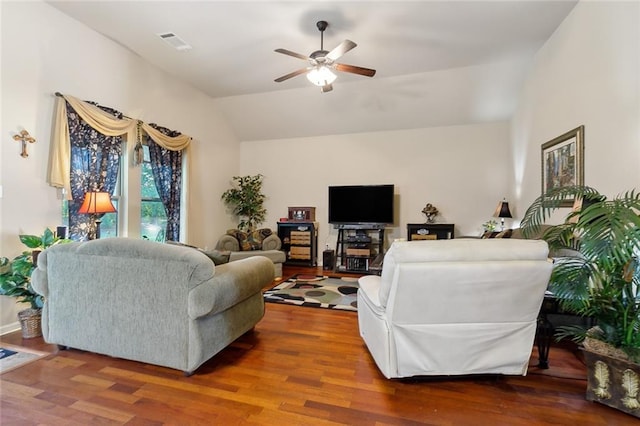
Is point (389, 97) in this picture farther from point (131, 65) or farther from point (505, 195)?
point (131, 65)

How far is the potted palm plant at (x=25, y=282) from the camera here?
2549 millimetres

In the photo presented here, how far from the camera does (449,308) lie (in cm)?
183

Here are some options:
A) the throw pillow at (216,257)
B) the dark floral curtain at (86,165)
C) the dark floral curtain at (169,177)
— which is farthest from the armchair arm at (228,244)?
the throw pillow at (216,257)

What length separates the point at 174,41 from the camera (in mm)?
3684

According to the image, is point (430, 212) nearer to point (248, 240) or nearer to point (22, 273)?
point (248, 240)

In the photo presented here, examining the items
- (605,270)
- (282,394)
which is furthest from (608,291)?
(282,394)

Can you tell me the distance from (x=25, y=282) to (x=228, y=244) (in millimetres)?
2713

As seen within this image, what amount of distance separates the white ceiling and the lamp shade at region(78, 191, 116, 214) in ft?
6.33

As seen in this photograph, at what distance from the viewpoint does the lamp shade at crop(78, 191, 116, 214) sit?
121 inches

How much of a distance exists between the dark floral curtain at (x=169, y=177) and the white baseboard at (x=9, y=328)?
2015 millimetres

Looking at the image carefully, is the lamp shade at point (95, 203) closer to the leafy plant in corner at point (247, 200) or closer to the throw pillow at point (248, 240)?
the throw pillow at point (248, 240)

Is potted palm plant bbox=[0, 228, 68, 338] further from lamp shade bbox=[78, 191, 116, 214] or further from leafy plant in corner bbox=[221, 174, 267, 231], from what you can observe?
leafy plant in corner bbox=[221, 174, 267, 231]

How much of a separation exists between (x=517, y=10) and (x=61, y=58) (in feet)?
15.7

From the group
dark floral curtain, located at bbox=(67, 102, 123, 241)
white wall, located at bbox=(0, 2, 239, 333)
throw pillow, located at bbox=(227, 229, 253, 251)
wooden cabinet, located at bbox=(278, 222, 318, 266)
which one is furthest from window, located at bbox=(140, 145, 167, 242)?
wooden cabinet, located at bbox=(278, 222, 318, 266)
